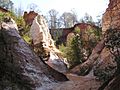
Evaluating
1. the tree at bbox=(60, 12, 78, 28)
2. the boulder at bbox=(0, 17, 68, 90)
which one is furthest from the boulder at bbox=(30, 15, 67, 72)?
the tree at bbox=(60, 12, 78, 28)

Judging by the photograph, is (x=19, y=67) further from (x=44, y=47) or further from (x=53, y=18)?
(x=53, y=18)

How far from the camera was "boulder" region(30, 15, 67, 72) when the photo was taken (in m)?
40.4

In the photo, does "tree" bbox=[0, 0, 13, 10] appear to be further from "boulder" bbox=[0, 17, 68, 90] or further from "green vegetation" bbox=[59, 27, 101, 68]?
"boulder" bbox=[0, 17, 68, 90]

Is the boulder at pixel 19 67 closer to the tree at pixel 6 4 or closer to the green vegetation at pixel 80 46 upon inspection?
the green vegetation at pixel 80 46

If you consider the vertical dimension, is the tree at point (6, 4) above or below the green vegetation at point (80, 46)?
above

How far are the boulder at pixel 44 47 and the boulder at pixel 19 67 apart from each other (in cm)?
1978

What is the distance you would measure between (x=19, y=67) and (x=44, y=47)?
2634cm

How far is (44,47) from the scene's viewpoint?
42.9 metres

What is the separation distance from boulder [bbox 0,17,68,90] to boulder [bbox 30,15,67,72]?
19780mm

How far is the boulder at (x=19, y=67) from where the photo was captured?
15086 millimetres

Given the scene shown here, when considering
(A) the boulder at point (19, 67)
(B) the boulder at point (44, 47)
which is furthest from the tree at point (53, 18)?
(A) the boulder at point (19, 67)

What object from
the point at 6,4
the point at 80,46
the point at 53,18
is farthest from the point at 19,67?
the point at 53,18

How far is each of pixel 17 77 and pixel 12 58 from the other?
1.71 metres

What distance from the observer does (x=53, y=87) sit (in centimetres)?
1573
